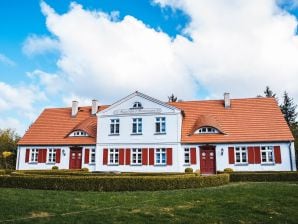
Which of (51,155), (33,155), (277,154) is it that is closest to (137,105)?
(51,155)

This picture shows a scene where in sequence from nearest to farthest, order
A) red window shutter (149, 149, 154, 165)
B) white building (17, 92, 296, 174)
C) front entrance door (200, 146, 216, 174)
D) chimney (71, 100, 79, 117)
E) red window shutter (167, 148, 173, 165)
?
white building (17, 92, 296, 174) < front entrance door (200, 146, 216, 174) < red window shutter (167, 148, 173, 165) < red window shutter (149, 149, 154, 165) < chimney (71, 100, 79, 117)

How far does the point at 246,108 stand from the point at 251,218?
2322 centimetres

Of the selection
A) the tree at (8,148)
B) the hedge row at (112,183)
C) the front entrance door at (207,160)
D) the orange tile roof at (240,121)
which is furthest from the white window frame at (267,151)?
the tree at (8,148)

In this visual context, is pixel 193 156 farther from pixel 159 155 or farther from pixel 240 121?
pixel 240 121

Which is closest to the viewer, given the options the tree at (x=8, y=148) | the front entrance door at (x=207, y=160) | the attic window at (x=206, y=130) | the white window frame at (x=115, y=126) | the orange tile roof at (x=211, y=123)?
the orange tile roof at (x=211, y=123)

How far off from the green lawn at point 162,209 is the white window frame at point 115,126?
58.9 feet

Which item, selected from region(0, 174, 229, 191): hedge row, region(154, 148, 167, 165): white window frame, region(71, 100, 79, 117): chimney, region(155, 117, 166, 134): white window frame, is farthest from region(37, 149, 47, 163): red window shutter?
region(0, 174, 229, 191): hedge row

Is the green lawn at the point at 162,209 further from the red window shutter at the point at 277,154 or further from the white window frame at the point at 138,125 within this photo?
the white window frame at the point at 138,125

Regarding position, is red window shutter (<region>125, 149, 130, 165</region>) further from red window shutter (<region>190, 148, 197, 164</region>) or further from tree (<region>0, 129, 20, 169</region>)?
tree (<region>0, 129, 20, 169</region>)

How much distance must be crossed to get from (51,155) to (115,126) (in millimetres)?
7622

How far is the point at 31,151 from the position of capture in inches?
1313

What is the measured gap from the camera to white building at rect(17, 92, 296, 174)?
2762 cm

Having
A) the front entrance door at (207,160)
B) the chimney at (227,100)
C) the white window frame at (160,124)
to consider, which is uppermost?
the chimney at (227,100)

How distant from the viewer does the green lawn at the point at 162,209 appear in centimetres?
941
